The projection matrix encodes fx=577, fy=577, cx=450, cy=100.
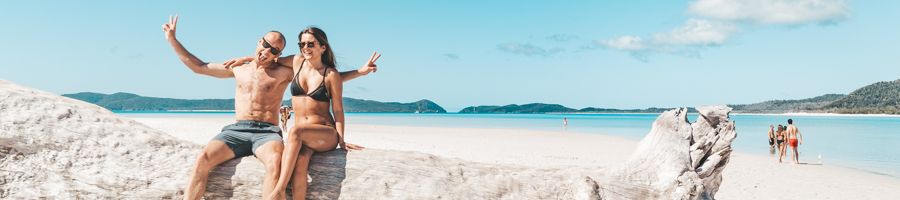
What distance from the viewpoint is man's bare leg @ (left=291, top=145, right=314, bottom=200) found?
4.90m

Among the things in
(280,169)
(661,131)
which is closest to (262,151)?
(280,169)

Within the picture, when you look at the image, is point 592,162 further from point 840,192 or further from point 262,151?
point 262,151

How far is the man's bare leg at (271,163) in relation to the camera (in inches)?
189

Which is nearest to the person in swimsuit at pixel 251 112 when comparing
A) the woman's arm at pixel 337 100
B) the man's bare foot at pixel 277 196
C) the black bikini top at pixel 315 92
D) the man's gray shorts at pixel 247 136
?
the man's gray shorts at pixel 247 136

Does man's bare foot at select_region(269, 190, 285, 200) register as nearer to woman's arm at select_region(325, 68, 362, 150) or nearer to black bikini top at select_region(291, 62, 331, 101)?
woman's arm at select_region(325, 68, 362, 150)

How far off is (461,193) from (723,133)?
2847 mm

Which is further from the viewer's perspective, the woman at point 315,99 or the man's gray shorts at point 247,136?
the man's gray shorts at point 247,136

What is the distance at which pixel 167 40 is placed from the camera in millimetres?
6156

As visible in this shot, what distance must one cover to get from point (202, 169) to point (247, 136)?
54 centimetres

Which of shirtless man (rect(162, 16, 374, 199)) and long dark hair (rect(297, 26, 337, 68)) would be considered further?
long dark hair (rect(297, 26, 337, 68))

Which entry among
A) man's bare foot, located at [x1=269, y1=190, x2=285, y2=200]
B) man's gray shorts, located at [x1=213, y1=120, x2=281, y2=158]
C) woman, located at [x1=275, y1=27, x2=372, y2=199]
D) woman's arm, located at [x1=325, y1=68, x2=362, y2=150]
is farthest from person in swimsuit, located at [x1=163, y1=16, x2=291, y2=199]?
woman's arm, located at [x1=325, y1=68, x2=362, y2=150]

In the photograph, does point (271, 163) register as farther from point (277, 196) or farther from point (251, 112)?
point (251, 112)

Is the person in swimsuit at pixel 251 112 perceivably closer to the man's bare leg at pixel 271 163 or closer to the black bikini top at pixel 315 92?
the man's bare leg at pixel 271 163

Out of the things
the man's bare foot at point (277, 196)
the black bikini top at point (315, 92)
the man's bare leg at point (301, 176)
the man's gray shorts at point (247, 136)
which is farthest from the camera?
the black bikini top at point (315, 92)
